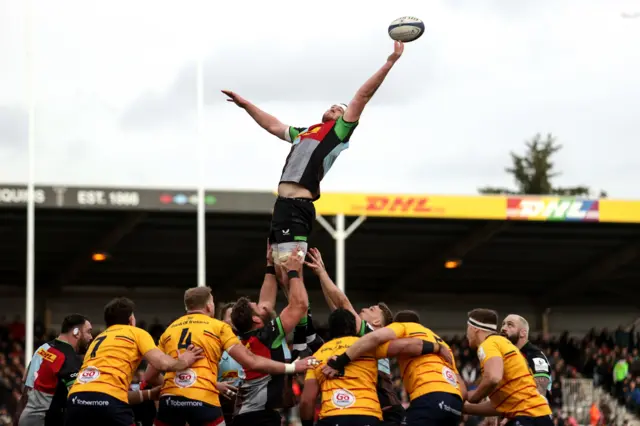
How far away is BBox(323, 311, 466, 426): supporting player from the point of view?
1104 cm

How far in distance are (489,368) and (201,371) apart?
9.01ft

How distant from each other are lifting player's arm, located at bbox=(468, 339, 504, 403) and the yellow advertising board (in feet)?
58.8

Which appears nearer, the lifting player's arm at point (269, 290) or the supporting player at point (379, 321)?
the supporting player at point (379, 321)

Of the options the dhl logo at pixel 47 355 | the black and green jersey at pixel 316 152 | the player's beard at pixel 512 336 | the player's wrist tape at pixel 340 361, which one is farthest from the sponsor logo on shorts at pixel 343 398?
the dhl logo at pixel 47 355

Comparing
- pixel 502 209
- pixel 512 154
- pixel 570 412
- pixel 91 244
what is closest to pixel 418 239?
pixel 502 209

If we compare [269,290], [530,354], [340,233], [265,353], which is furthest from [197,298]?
[340,233]

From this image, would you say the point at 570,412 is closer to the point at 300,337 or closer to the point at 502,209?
the point at 502,209

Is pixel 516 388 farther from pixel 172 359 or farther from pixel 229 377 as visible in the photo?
pixel 172 359

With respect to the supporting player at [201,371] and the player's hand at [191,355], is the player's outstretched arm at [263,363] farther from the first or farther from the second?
the player's hand at [191,355]

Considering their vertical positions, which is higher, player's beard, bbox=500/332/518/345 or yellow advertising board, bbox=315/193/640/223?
yellow advertising board, bbox=315/193/640/223

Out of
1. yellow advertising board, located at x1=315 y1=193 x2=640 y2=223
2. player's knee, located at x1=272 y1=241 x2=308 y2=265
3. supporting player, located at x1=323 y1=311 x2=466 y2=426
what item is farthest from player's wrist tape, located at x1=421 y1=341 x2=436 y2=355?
yellow advertising board, located at x1=315 y1=193 x2=640 y2=223

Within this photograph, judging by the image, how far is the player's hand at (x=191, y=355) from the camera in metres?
11.3

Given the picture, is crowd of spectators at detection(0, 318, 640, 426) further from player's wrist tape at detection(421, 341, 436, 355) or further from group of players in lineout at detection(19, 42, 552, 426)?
player's wrist tape at detection(421, 341, 436, 355)

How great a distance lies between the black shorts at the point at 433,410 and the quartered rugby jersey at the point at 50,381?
11.6ft
